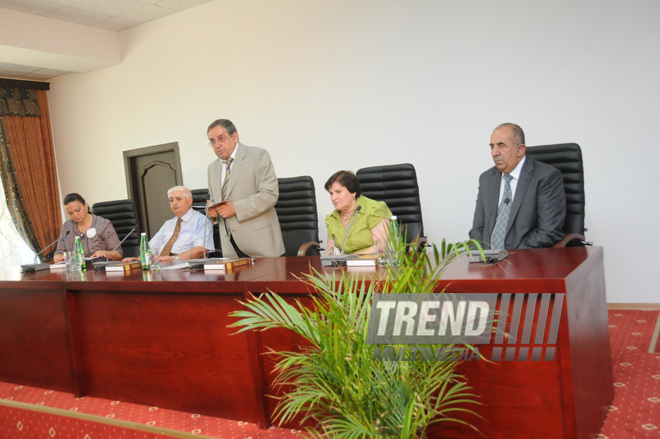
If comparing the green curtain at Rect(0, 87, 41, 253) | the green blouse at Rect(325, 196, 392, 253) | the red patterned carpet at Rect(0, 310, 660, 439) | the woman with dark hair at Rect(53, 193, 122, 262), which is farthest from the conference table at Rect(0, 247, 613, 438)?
the green curtain at Rect(0, 87, 41, 253)

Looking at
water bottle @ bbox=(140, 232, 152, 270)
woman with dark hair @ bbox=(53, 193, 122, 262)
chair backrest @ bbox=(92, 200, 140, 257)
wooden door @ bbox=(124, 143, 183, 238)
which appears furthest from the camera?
wooden door @ bbox=(124, 143, 183, 238)

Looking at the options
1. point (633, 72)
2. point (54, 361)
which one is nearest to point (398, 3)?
point (633, 72)

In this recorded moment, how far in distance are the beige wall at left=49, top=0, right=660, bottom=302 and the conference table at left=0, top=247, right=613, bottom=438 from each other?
1.88 meters

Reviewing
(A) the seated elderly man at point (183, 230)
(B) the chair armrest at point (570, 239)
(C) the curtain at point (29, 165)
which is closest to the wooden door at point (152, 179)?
(C) the curtain at point (29, 165)

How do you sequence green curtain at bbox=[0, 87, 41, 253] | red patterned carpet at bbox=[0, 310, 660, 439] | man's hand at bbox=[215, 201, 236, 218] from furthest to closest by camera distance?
green curtain at bbox=[0, 87, 41, 253] < man's hand at bbox=[215, 201, 236, 218] < red patterned carpet at bbox=[0, 310, 660, 439]

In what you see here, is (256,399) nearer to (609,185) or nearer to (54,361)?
(54,361)

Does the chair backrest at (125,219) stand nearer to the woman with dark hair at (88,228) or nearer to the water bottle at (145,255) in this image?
the woman with dark hair at (88,228)

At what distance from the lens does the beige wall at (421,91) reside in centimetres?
367

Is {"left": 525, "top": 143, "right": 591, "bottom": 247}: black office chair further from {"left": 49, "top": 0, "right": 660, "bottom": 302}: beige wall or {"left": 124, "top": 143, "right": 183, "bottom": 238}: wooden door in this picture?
{"left": 124, "top": 143, "right": 183, "bottom": 238}: wooden door

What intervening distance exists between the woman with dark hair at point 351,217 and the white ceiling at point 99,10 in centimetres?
334

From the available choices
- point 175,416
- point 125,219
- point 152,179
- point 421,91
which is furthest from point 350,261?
point 152,179

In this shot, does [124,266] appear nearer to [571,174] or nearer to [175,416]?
[175,416]

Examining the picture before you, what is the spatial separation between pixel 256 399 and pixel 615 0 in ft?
11.0

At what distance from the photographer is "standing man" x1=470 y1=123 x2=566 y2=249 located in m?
2.70
